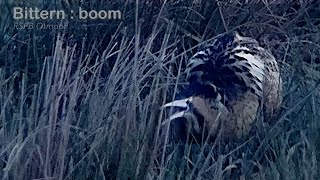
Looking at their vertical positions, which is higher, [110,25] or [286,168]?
[110,25]

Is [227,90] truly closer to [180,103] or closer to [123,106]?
[180,103]

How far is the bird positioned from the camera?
281 cm

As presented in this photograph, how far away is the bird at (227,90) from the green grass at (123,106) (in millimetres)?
39

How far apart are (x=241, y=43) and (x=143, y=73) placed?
1.19 feet

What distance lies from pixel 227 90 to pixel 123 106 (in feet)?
1.18

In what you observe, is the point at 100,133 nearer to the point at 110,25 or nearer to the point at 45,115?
the point at 45,115

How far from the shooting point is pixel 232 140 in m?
2.81

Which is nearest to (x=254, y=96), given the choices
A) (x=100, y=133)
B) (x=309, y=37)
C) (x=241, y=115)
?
(x=241, y=115)

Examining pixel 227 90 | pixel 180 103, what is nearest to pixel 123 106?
pixel 180 103

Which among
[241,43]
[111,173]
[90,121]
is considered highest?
[241,43]

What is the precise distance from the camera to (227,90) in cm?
283

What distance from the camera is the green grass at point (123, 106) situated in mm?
2744

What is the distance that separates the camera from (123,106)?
9.09 feet

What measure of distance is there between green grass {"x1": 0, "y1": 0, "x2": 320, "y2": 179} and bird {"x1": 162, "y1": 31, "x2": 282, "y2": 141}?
4 centimetres
